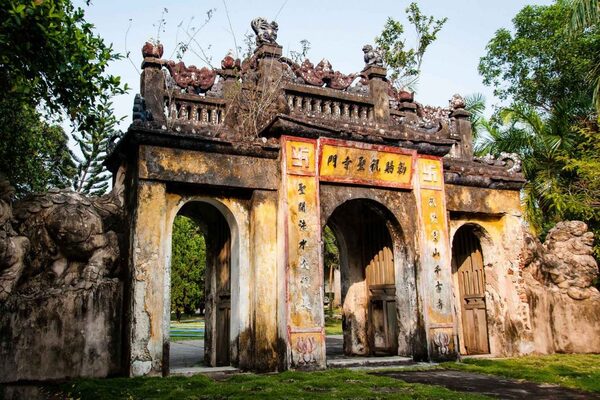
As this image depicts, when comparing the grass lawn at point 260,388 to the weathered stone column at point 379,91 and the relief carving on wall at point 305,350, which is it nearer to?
the relief carving on wall at point 305,350

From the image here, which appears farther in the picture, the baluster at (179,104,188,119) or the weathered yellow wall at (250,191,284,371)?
the baluster at (179,104,188,119)

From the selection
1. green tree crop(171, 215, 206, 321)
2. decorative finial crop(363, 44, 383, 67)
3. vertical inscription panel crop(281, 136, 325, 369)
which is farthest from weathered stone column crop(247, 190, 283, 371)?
green tree crop(171, 215, 206, 321)

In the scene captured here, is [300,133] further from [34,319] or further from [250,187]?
[34,319]

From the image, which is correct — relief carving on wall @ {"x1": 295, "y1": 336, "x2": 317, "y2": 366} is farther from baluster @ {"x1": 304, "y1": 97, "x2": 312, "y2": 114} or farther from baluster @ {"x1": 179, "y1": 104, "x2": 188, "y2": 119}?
baluster @ {"x1": 179, "y1": 104, "x2": 188, "y2": 119}

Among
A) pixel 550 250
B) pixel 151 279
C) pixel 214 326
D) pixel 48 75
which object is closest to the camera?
pixel 48 75

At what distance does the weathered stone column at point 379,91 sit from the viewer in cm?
1017

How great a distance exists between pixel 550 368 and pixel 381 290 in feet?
10.8

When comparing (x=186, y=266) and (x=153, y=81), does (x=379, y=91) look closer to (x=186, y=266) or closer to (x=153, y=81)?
(x=153, y=81)

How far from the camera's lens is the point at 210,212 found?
403 inches

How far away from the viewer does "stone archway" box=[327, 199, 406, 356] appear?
10531 millimetres

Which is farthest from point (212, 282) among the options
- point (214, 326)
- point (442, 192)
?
point (442, 192)

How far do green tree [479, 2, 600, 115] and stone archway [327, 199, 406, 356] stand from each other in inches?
452

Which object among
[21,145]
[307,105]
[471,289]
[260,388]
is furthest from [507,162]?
[21,145]

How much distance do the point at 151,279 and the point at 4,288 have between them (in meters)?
1.86
